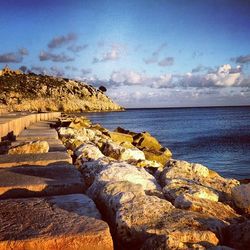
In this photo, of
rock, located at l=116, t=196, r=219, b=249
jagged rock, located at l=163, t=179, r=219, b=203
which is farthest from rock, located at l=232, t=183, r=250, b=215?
rock, located at l=116, t=196, r=219, b=249

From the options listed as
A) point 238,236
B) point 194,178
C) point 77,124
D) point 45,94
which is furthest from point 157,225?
point 45,94

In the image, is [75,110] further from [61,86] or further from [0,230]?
[0,230]

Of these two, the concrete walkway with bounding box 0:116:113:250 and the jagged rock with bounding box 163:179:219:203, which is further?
the jagged rock with bounding box 163:179:219:203

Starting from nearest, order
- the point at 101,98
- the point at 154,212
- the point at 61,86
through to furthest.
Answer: the point at 154,212 < the point at 61,86 < the point at 101,98

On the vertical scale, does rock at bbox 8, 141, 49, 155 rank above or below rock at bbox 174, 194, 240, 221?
above

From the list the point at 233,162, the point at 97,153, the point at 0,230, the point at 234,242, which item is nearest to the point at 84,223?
the point at 0,230

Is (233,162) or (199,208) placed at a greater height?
(199,208)

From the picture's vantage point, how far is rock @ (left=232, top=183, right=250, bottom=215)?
12.2 feet

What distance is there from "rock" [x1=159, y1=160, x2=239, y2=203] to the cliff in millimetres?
78008

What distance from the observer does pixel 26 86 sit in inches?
3688

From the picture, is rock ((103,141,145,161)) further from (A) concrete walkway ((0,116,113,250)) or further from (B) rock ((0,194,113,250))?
(B) rock ((0,194,113,250))

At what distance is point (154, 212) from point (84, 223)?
21.9 inches

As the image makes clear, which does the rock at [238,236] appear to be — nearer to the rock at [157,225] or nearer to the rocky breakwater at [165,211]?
the rocky breakwater at [165,211]

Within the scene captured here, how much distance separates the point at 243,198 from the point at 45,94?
306 feet
